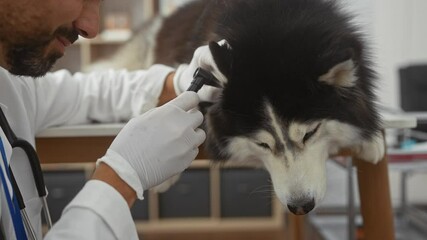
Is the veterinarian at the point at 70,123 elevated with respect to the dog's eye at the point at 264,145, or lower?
elevated

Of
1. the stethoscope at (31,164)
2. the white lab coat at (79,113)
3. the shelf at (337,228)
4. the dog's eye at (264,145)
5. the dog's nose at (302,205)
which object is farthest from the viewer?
the shelf at (337,228)

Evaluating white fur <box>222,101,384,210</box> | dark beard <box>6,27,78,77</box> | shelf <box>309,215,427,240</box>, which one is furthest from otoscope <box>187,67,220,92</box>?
shelf <box>309,215,427,240</box>

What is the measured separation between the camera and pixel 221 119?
45.1 inches

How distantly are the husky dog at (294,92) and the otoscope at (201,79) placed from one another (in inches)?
1.2

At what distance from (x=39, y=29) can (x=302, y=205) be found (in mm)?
605

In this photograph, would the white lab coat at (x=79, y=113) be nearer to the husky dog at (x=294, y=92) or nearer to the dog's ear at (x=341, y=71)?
the husky dog at (x=294, y=92)

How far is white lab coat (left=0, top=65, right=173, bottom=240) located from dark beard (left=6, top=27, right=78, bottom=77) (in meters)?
0.17

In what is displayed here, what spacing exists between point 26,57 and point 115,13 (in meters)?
3.02

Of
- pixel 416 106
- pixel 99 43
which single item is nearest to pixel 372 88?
pixel 416 106

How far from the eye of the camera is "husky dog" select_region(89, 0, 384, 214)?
1.02 m

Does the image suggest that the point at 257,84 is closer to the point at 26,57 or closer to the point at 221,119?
the point at 221,119

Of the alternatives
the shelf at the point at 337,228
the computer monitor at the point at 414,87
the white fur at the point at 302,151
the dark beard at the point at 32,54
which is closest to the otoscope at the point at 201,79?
the white fur at the point at 302,151

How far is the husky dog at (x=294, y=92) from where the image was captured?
40.2 inches

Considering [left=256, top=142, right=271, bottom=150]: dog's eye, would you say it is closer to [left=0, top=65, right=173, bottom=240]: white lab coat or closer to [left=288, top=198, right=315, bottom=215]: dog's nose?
[left=288, top=198, right=315, bottom=215]: dog's nose
